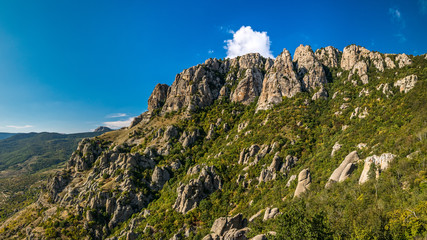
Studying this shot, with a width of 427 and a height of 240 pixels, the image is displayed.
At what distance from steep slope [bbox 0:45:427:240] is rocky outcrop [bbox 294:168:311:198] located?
19.9 inches

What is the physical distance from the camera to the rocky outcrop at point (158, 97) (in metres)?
178

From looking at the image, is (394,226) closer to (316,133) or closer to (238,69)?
(316,133)

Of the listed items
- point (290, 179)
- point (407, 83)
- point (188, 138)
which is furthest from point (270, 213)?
point (407, 83)

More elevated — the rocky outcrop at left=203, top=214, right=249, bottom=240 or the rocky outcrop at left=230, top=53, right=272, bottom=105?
the rocky outcrop at left=230, top=53, right=272, bottom=105

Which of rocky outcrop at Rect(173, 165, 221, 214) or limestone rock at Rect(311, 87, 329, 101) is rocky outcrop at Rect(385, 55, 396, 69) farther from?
rocky outcrop at Rect(173, 165, 221, 214)

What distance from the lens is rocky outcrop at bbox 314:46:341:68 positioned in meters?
150

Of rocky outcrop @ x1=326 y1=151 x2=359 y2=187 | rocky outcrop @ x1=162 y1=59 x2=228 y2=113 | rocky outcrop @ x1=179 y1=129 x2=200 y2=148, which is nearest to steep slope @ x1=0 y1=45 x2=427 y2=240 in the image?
rocky outcrop @ x1=326 y1=151 x2=359 y2=187

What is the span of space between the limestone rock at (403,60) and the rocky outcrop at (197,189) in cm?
11834

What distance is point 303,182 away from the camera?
6438 centimetres

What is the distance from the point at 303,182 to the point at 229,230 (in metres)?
29.7

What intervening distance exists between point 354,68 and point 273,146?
285 ft

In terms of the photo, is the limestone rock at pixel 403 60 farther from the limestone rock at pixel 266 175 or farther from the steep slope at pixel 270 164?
the limestone rock at pixel 266 175

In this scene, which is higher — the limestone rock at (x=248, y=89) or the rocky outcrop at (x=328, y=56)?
the rocky outcrop at (x=328, y=56)

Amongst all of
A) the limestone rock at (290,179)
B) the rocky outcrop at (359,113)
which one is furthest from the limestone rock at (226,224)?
the rocky outcrop at (359,113)
